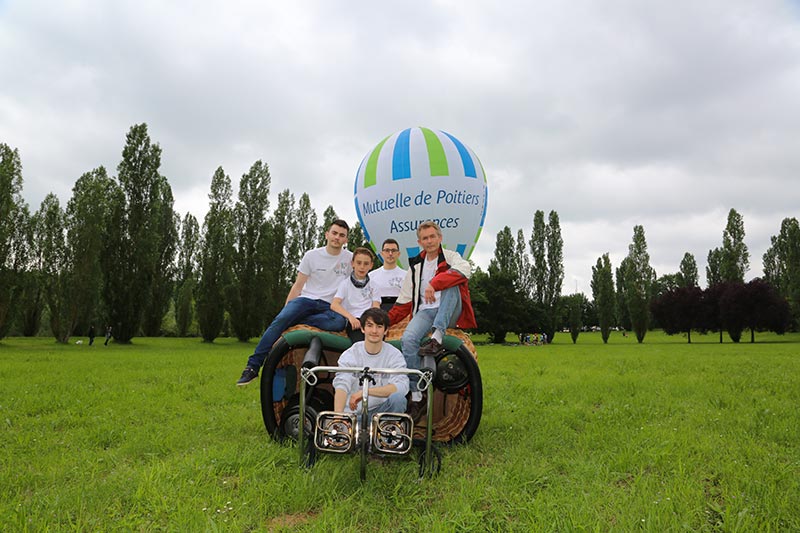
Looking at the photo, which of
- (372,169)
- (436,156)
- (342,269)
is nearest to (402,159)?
(436,156)

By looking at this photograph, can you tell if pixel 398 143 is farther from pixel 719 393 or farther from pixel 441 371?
pixel 719 393

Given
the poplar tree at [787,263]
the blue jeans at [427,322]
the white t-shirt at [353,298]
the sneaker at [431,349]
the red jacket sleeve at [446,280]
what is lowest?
the sneaker at [431,349]

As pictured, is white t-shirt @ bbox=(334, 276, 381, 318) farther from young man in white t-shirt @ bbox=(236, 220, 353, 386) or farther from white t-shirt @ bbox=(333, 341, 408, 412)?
white t-shirt @ bbox=(333, 341, 408, 412)

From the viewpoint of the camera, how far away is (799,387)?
9578 mm

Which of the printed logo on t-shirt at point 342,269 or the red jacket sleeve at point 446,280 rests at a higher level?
the printed logo on t-shirt at point 342,269

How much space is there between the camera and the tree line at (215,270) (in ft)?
92.3

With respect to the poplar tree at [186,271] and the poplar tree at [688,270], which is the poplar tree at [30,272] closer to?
the poplar tree at [186,271]

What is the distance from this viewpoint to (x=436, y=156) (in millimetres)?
8641

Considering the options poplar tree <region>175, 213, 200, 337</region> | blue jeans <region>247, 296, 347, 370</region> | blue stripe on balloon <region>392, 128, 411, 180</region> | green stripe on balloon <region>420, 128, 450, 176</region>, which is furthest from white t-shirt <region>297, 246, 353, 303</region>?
poplar tree <region>175, 213, 200, 337</region>

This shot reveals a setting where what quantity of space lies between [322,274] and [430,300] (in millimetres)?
1376

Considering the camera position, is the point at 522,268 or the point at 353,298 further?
the point at 522,268

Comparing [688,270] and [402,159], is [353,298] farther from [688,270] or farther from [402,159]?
[688,270]

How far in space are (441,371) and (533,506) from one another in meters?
1.54

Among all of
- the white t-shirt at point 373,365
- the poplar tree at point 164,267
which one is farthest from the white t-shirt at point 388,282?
the poplar tree at point 164,267
